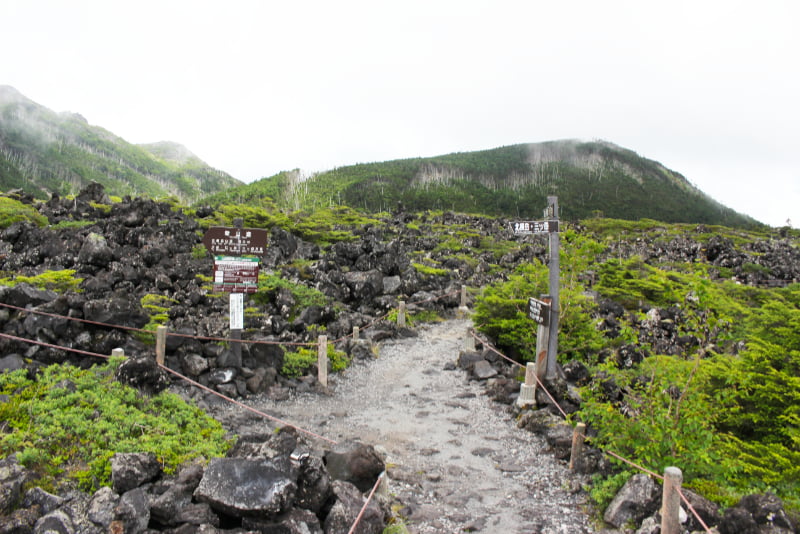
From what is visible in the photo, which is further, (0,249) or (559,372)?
(0,249)

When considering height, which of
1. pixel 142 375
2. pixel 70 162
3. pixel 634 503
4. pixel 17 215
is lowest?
pixel 634 503

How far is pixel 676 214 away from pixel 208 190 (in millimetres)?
141350

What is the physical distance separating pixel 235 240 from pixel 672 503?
340 inches

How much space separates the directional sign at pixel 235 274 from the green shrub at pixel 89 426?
104 inches

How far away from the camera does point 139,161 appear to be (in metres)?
154

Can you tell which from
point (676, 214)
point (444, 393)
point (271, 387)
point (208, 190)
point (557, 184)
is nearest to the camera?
point (271, 387)

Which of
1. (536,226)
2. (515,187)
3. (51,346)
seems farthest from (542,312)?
(515,187)

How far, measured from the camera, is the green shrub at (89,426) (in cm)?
504

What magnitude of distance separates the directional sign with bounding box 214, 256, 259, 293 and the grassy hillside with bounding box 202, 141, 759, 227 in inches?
2454

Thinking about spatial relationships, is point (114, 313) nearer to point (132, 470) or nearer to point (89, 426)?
point (89, 426)

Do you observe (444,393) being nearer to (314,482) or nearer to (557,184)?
(314,482)

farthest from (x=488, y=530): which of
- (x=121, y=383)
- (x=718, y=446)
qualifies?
(x=121, y=383)

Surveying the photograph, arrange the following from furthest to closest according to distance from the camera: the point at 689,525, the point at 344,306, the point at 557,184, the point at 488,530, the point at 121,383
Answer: the point at 557,184 → the point at 344,306 → the point at 121,383 → the point at 488,530 → the point at 689,525

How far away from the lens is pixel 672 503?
14.3 feet
